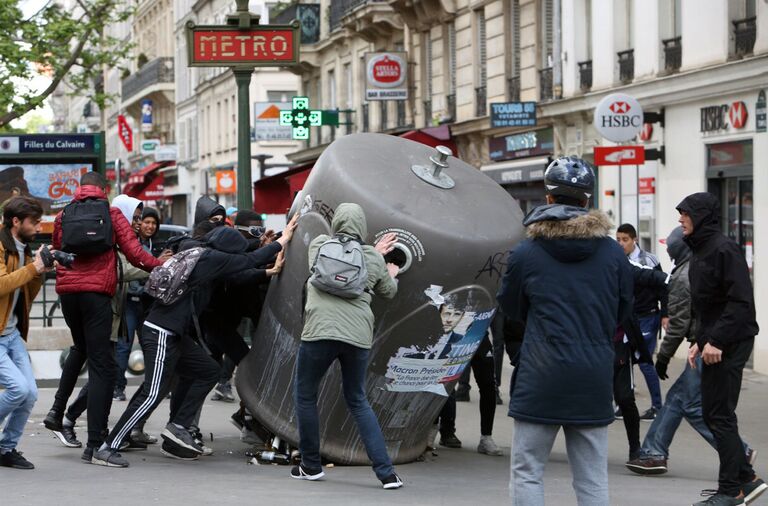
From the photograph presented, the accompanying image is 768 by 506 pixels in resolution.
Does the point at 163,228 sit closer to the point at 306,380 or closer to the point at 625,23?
the point at 625,23

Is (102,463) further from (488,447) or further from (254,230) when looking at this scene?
(488,447)

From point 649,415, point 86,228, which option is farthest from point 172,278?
point 649,415

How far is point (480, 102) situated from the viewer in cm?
2841

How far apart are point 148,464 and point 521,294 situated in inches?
142

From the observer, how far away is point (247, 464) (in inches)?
365

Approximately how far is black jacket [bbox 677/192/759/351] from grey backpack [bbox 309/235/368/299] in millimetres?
1857

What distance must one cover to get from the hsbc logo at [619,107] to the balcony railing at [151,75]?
53.1 meters

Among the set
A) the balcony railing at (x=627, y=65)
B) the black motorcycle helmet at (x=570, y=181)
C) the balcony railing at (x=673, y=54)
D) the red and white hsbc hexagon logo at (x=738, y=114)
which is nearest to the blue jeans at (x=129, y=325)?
the black motorcycle helmet at (x=570, y=181)

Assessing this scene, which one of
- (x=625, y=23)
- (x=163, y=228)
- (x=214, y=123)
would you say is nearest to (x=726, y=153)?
(x=625, y=23)

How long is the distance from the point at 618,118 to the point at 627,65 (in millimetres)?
4150

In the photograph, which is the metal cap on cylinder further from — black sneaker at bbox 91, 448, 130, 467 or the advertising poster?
the advertising poster

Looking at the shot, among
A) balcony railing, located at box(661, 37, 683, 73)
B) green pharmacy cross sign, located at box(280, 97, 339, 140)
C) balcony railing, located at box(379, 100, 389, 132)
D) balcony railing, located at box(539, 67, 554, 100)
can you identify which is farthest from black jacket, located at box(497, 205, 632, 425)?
balcony railing, located at box(379, 100, 389, 132)

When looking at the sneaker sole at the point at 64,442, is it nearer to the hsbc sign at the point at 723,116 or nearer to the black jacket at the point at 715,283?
the black jacket at the point at 715,283

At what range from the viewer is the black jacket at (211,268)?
355 inches
